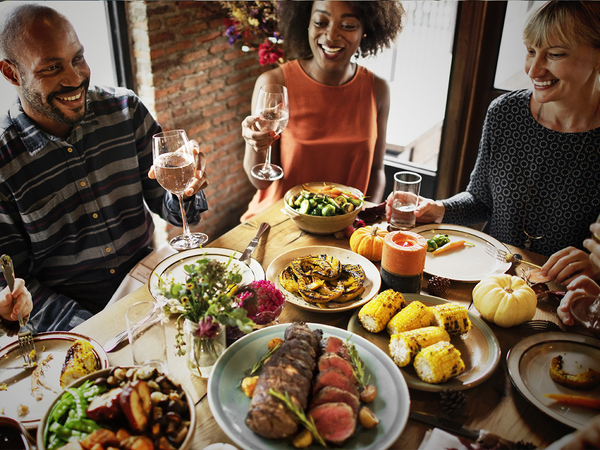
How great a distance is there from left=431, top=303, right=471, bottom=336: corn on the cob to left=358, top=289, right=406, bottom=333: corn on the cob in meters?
0.11

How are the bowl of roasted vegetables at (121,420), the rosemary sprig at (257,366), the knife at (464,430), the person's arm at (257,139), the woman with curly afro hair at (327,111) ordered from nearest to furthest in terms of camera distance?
the bowl of roasted vegetables at (121,420), the knife at (464,430), the rosemary sprig at (257,366), the person's arm at (257,139), the woman with curly afro hair at (327,111)

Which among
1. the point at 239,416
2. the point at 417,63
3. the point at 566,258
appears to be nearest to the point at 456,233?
the point at 566,258

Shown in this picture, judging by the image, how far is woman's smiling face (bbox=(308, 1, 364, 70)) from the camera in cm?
230

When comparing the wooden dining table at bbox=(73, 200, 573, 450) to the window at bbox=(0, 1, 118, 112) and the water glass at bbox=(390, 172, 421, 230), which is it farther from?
the window at bbox=(0, 1, 118, 112)

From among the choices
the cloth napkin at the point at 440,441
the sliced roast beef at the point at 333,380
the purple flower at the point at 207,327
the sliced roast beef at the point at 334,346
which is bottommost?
the cloth napkin at the point at 440,441

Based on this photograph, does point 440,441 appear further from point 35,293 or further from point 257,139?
point 35,293

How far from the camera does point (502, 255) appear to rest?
1654 millimetres

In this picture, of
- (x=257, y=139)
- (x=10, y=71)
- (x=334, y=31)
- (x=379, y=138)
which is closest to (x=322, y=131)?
(x=379, y=138)

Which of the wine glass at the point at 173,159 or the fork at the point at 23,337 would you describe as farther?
the wine glass at the point at 173,159

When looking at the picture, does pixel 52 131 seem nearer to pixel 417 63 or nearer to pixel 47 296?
pixel 47 296

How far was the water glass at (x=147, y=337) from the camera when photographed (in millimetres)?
1110

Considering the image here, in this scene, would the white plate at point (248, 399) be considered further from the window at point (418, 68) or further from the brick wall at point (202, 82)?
the window at point (418, 68)

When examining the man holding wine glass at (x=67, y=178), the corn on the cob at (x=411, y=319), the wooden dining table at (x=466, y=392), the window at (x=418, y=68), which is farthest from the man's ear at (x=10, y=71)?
the window at (x=418, y=68)

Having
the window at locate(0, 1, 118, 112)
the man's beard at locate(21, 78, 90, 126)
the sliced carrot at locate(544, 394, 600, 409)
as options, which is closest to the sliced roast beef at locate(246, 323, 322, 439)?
the sliced carrot at locate(544, 394, 600, 409)
